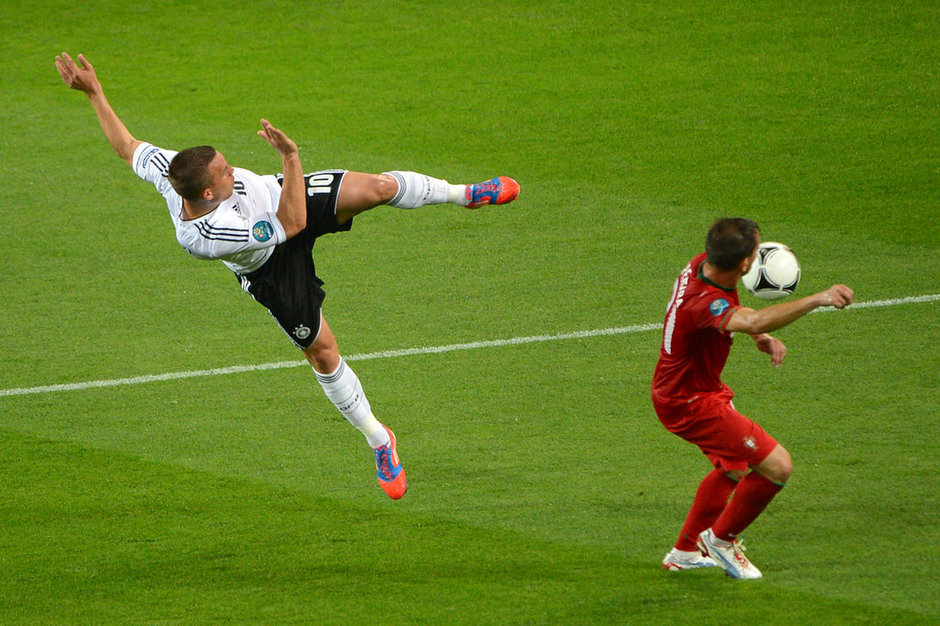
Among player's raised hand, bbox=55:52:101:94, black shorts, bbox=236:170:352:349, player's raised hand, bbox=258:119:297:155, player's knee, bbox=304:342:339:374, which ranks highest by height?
player's raised hand, bbox=55:52:101:94

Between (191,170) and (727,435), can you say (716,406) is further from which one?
(191,170)

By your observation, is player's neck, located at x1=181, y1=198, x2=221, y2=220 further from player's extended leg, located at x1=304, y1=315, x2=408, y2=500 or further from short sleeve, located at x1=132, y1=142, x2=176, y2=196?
player's extended leg, located at x1=304, y1=315, x2=408, y2=500

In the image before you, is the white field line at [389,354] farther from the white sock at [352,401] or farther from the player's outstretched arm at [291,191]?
the player's outstretched arm at [291,191]

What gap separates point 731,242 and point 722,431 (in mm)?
876

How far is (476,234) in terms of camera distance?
11.2m

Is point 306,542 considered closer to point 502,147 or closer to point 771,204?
point 771,204

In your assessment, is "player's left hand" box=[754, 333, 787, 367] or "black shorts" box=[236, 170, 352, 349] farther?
"black shorts" box=[236, 170, 352, 349]

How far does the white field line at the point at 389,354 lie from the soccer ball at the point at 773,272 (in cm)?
308

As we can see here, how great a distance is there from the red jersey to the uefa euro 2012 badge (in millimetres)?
2023

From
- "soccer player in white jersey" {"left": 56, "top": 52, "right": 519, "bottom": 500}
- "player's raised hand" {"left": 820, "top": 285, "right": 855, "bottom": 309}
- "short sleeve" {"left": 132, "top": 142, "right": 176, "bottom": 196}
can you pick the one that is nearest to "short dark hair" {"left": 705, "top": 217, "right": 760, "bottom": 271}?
"player's raised hand" {"left": 820, "top": 285, "right": 855, "bottom": 309}

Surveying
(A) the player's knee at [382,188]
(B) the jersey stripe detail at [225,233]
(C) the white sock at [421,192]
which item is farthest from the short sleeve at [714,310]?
(B) the jersey stripe detail at [225,233]

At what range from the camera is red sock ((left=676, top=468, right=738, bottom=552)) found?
609cm

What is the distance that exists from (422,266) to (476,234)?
83cm

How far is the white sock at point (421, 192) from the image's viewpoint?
687 cm
